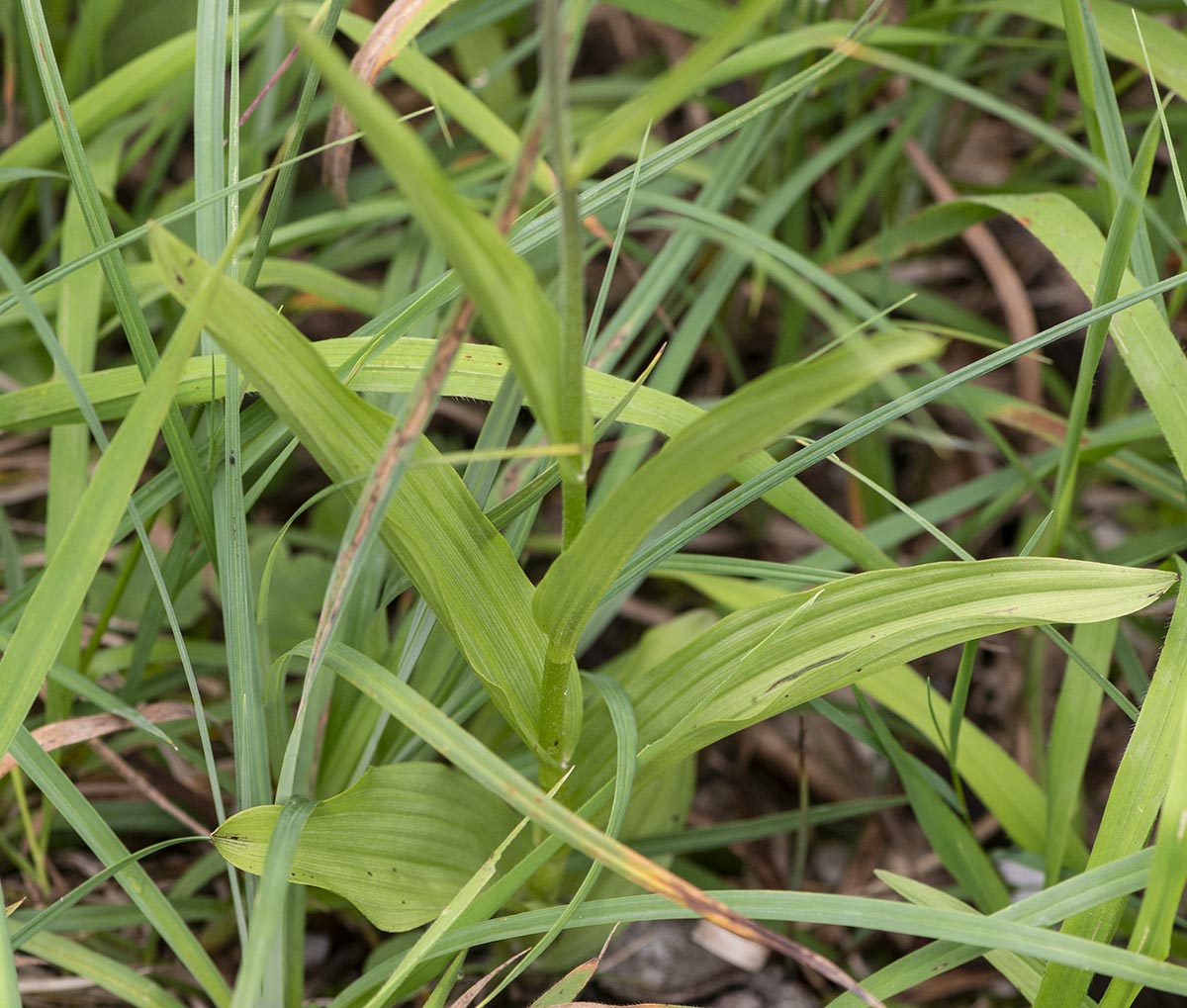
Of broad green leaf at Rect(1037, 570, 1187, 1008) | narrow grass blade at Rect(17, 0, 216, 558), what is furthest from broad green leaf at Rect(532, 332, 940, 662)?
broad green leaf at Rect(1037, 570, 1187, 1008)

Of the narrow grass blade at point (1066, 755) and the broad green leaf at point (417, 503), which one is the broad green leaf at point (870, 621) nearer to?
the broad green leaf at point (417, 503)

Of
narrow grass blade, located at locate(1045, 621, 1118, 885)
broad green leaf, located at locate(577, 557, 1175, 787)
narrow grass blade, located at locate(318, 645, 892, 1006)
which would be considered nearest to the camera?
narrow grass blade, located at locate(318, 645, 892, 1006)

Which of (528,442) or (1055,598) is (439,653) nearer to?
(528,442)

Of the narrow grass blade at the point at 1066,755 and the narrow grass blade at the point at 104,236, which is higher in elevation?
the narrow grass blade at the point at 104,236

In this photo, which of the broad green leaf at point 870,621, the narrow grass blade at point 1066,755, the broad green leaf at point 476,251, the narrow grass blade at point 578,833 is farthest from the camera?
A: the narrow grass blade at point 1066,755

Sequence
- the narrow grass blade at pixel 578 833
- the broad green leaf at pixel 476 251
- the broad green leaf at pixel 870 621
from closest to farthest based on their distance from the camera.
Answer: the broad green leaf at pixel 476 251, the narrow grass blade at pixel 578 833, the broad green leaf at pixel 870 621

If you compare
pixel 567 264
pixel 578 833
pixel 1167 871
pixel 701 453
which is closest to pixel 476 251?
pixel 567 264

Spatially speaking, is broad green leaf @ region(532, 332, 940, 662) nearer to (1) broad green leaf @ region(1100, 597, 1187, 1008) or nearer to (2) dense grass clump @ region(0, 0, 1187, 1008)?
(2) dense grass clump @ region(0, 0, 1187, 1008)

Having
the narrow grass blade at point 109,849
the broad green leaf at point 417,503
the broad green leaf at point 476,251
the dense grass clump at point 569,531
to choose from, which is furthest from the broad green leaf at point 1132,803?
the narrow grass blade at point 109,849

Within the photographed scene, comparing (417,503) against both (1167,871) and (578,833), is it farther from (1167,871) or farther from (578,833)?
(1167,871)
